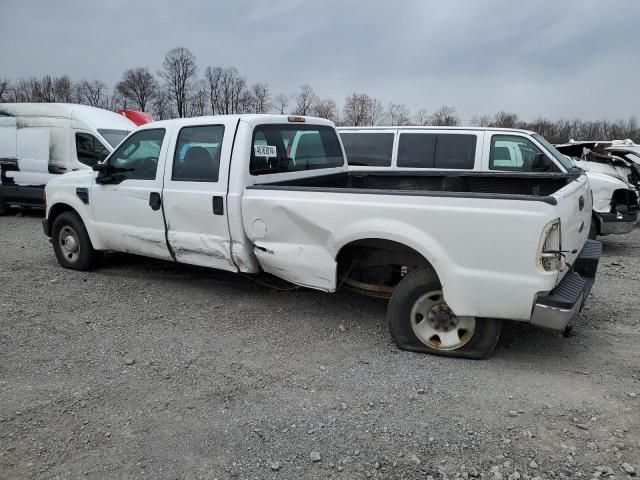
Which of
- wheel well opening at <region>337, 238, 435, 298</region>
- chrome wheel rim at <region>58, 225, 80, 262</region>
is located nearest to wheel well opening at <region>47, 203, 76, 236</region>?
chrome wheel rim at <region>58, 225, 80, 262</region>

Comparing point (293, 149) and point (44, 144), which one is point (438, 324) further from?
point (44, 144)

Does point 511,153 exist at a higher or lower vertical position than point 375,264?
higher

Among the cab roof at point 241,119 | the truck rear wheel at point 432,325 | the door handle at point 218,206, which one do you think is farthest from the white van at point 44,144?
the truck rear wheel at point 432,325

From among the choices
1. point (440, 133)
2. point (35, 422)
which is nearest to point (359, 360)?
point (35, 422)

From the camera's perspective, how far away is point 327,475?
2617 mm

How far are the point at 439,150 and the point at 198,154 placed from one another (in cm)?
425

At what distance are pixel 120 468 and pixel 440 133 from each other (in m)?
6.68

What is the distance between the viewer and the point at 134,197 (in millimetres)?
5395

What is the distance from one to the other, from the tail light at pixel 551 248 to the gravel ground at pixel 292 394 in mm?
847

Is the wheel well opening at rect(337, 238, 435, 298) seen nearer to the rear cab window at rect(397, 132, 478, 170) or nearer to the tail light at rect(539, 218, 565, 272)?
the tail light at rect(539, 218, 565, 272)

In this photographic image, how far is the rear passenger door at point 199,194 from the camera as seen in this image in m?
4.71

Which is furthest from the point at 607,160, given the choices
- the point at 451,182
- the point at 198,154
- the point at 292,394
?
the point at 292,394

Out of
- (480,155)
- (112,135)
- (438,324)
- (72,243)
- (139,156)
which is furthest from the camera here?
(112,135)

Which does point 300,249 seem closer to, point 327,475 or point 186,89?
point 327,475
